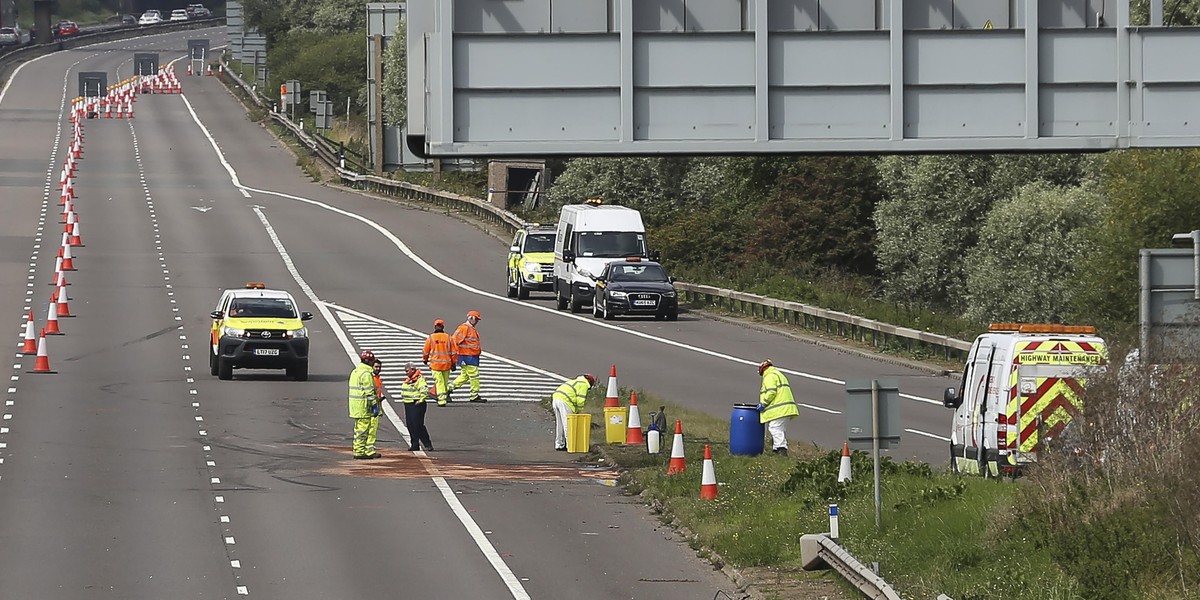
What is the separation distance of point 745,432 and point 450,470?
12.9 feet

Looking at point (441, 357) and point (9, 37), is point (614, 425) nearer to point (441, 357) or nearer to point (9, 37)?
point (441, 357)

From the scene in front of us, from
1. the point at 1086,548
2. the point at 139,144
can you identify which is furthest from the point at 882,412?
the point at 139,144

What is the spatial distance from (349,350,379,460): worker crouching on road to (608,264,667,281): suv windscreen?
21.3 m

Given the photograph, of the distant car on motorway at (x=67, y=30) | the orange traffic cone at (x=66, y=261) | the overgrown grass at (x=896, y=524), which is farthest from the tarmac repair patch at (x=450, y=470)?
the distant car on motorway at (x=67, y=30)

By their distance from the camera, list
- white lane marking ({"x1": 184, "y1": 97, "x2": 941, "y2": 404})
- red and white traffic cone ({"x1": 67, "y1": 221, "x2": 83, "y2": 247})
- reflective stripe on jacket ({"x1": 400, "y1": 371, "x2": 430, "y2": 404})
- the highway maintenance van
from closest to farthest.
Answer: the highway maintenance van → reflective stripe on jacket ({"x1": 400, "y1": 371, "x2": 430, "y2": 404}) → white lane marking ({"x1": 184, "y1": 97, "x2": 941, "y2": 404}) → red and white traffic cone ({"x1": 67, "y1": 221, "x2": 83, "y2": 247})

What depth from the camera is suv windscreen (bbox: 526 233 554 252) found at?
167 feet

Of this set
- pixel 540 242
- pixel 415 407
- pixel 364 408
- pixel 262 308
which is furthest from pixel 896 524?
pixel 540 242

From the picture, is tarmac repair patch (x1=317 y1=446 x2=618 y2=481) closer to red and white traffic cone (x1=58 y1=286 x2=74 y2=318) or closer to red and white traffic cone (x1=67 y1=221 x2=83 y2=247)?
red and white traffic cone (x1=58 y1=286 x2=74 y2=318)

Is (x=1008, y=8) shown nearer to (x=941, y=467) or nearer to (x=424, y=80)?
(x=941, y=467)

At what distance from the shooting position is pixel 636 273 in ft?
155

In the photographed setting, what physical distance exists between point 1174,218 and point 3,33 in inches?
4813

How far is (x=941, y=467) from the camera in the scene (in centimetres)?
2467

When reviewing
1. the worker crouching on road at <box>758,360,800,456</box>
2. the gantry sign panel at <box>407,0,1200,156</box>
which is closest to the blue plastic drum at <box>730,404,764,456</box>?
the worker crouching on road at <box>758,360,800,456</box>

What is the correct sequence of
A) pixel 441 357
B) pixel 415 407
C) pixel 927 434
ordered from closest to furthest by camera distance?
1. pixel 415 407
2. pixel 927 434
3. pixel 441 357
